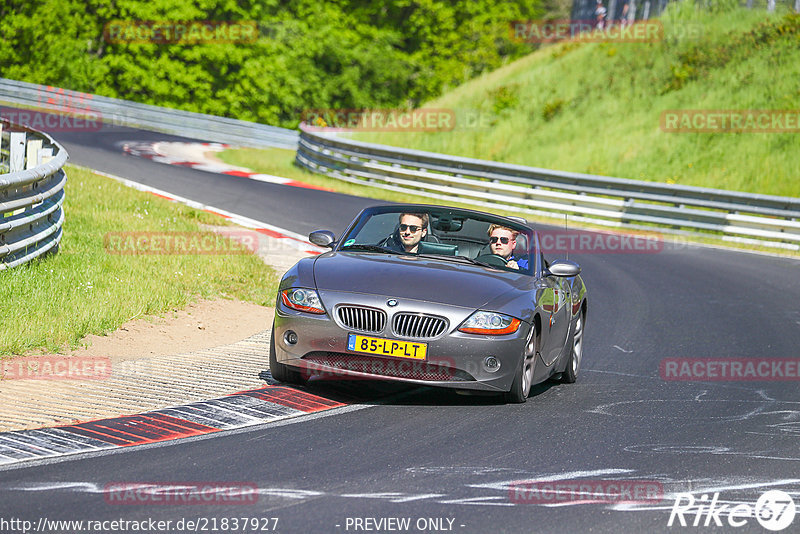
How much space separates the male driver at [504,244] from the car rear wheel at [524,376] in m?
0.93

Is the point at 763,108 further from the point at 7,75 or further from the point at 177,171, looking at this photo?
the point at 7,75

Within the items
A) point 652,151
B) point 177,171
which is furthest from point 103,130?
point 652,151

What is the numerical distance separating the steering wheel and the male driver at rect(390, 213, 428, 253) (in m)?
0.50

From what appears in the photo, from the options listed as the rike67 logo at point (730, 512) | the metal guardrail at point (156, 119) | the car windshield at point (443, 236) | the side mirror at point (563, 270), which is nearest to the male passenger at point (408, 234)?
the car windshield at point (443, 236)

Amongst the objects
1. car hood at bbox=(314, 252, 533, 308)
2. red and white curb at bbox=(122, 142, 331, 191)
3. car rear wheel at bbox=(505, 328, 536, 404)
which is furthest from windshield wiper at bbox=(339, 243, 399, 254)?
red and white curb at bbox=(122, 142, 331, 191)

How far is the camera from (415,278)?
819 centimetres

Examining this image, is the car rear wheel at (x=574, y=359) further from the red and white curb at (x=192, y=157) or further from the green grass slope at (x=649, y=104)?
the green grass slope at (x=649, y=104)

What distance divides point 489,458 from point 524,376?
1.72 m

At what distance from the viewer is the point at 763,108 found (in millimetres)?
32781

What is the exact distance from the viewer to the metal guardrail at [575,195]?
2348 centimetres

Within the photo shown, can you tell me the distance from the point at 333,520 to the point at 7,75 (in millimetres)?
52895

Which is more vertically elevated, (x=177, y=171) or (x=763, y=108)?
(x=763, y=108)

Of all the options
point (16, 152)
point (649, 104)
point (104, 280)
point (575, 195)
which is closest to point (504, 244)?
point (104, 280)

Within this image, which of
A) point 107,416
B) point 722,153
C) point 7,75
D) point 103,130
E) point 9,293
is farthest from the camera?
point 7,75
